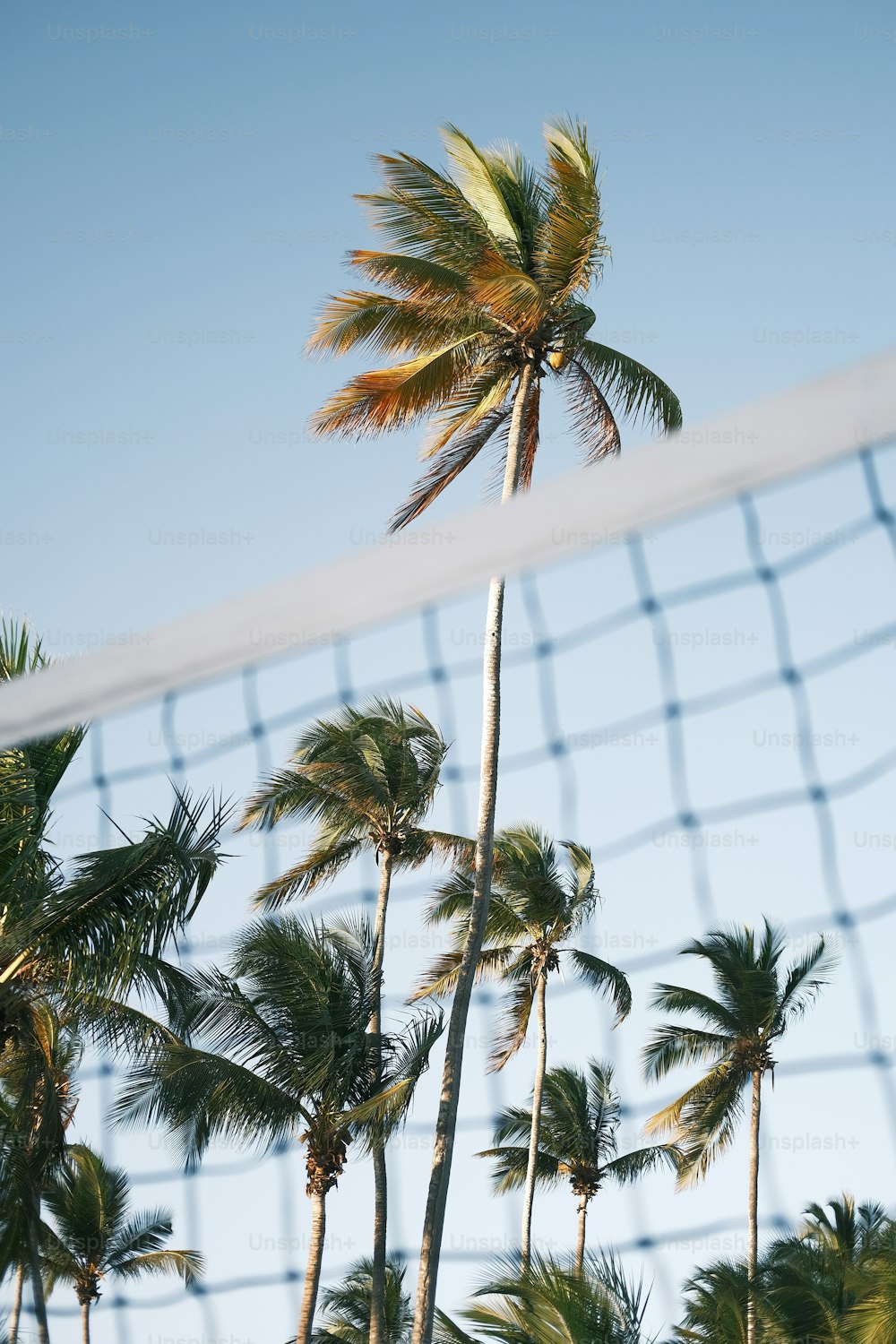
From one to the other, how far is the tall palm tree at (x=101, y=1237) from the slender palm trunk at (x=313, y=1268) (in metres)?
8.11

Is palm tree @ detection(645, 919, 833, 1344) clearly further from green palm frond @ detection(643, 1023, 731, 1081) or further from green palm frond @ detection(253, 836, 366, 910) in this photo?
green palm frond @ detection(253, 836, 366, 910)

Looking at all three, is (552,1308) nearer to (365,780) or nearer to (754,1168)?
(365,780)

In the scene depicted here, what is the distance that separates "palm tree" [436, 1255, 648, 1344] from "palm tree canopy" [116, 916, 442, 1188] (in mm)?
3954

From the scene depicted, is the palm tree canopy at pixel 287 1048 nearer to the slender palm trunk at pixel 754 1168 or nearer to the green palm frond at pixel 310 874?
the green palm frond at pixel 310 874

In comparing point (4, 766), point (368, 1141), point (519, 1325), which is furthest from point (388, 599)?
point (368, 1141)

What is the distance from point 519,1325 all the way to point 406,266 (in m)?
8.50

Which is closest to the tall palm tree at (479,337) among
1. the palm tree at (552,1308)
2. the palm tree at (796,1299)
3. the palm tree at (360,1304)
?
the palm tree at (552,1308)

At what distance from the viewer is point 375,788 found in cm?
1552

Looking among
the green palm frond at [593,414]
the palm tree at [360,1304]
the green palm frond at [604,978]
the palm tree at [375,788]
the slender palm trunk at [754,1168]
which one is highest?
the green palm frond at [593,414]

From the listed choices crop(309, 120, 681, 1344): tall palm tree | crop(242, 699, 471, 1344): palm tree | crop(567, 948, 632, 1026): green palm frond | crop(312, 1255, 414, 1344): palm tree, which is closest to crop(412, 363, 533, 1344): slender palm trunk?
crop(309, 120, 681, 1344): tall palm tree

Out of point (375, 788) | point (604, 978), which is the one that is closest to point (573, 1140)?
point (604, 978)

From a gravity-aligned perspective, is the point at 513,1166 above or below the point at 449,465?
below

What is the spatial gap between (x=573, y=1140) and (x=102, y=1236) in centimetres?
839

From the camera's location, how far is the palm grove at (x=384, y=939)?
27.3 ft
